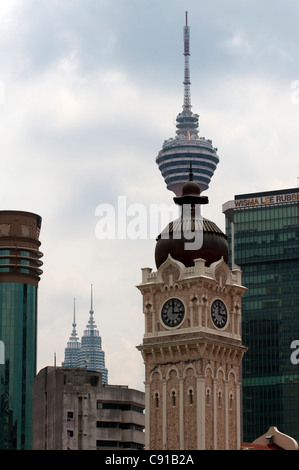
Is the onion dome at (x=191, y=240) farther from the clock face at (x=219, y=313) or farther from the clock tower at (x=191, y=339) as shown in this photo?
the clock face at (x=219, y=313)

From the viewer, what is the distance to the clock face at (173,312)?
14294 cm

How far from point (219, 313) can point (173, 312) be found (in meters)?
5.09

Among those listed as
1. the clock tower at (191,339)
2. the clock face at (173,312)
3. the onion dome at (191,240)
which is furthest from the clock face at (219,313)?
the onion dome at (191,240)

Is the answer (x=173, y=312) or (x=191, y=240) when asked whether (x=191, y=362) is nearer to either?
(x=173, y=312)

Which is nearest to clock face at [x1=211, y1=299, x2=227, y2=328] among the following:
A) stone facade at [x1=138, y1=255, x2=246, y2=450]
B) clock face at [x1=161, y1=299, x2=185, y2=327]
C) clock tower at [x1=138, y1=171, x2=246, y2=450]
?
clock tower at [x1=138, y1=171, x2=246, y2=450]

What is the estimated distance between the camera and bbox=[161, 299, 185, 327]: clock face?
142938 millimetres

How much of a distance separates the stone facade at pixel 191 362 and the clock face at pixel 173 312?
1.59ft

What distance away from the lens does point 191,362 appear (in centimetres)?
14088

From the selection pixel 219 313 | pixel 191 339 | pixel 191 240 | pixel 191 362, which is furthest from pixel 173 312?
pixel 191 240

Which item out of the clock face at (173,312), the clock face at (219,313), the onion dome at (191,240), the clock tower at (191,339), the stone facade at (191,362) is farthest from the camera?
the onion dome at (191,240)

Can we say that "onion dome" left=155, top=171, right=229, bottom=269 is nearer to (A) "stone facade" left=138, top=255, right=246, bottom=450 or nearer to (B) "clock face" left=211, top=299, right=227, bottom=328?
(A) "stone facade" left=138, top=255, right=246, bottom=450

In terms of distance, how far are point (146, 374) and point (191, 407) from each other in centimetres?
797

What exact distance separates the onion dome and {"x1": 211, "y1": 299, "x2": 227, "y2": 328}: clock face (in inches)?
177
